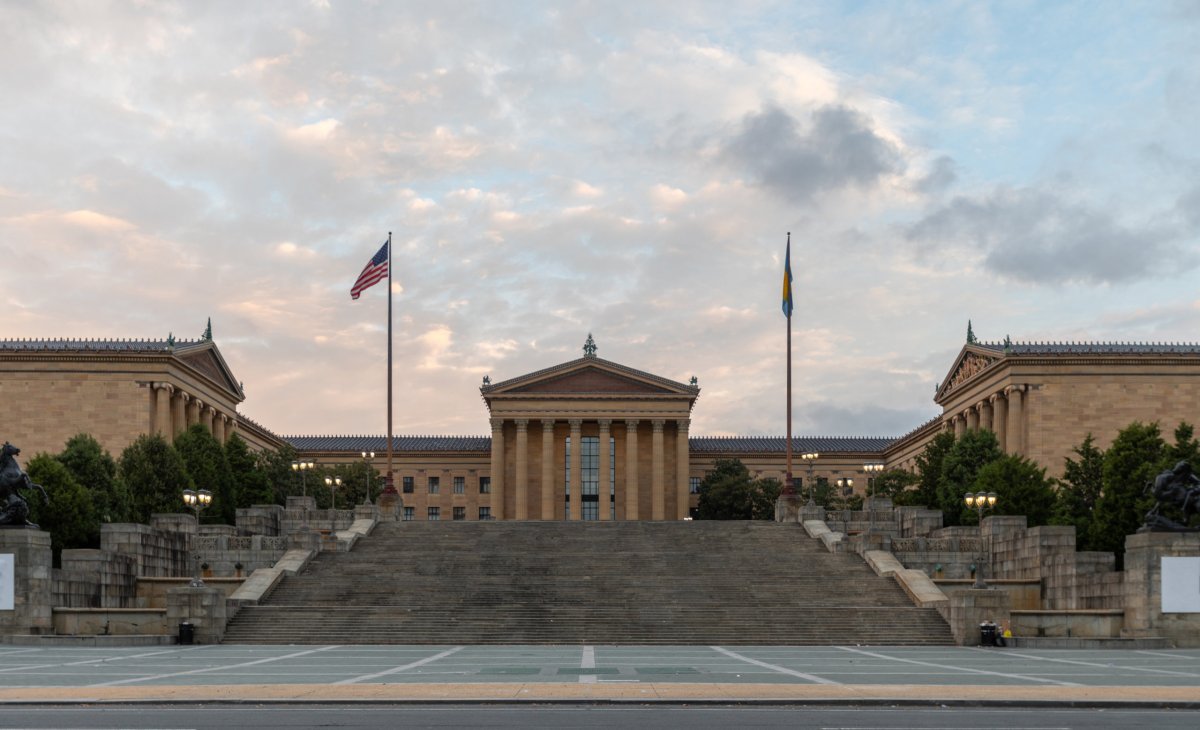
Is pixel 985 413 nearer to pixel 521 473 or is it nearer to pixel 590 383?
pixel 590 383

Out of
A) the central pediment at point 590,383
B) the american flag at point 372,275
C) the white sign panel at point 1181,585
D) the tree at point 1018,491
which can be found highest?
the american flag at point 372,275

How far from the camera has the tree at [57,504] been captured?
205ft

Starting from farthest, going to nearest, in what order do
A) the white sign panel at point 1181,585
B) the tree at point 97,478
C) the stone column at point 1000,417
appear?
1. the stone column at point 1000,417
2. the tree at point 97,478
3. the white sign panel at point 1181,585

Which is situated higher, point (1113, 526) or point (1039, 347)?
point (1039, 347)

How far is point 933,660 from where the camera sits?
1393 inches

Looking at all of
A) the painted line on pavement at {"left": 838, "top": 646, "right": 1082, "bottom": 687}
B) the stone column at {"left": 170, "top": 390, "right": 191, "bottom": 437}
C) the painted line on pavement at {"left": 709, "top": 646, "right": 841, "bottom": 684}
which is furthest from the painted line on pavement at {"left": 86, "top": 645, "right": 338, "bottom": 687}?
the stone column at {"left": 170, "top": 390, "right": 191, "bottom": 437}

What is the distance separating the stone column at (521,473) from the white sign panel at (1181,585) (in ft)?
314

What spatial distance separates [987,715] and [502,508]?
4537 inches

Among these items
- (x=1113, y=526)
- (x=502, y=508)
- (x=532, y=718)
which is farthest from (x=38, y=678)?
(x=502, y=508)

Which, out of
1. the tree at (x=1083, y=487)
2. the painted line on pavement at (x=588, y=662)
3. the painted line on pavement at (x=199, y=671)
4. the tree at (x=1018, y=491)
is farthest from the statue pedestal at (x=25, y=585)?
the tree at (x=1083, y=487)

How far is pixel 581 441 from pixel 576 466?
2806 millimetres

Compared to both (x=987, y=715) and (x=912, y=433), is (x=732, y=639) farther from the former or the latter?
(x=912, y=433)

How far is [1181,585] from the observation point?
140 feet

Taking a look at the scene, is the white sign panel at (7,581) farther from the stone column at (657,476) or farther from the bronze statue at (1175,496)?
the stone column at (657,476)
